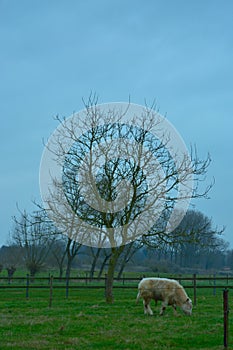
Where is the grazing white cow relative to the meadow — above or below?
above

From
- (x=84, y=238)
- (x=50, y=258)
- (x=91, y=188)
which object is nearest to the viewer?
(x=91, y=188)

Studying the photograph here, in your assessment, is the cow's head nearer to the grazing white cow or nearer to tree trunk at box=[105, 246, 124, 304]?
the grazing white cow

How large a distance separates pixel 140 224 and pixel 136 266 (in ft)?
152

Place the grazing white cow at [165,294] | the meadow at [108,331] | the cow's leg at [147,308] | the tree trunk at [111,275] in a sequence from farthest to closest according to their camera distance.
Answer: the tree trunk at [111,275], the grazing white cow at [165,294], the cow's leg at [147,308], the meadow at [108,331]

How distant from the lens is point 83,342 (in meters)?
9.30

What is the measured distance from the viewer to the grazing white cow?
14750mm

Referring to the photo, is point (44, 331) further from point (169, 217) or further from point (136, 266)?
point (136, 266)

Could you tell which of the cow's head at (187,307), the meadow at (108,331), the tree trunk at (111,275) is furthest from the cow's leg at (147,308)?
the tree trunk at (111,275)

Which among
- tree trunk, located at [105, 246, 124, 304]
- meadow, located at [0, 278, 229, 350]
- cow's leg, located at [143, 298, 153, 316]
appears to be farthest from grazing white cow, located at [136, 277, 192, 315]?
tree trunk, located at [105, 246, 124, 304]

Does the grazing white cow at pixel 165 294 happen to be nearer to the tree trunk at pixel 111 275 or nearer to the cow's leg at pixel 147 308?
the cow's leg at pixel 147 308

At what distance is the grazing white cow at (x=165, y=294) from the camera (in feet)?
48.4

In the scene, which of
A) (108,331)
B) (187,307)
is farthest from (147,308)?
(108,331)

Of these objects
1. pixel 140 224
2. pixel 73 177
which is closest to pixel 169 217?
pixel 140 224

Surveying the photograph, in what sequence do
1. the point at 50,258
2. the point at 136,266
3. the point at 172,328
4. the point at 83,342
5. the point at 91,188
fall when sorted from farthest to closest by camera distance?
the point at 136,266, the point at 50,258, the point at 91,188, the point at 172,328, the point at 83,342
